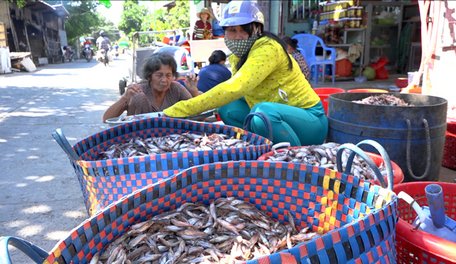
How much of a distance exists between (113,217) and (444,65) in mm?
3876

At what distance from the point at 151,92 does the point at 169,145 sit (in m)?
1.40

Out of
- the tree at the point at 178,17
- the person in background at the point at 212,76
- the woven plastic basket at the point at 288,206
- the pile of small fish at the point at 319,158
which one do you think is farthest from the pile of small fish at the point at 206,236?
the tree at the point at 178,17

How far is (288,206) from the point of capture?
1.67 metres

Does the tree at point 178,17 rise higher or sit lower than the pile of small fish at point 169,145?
higher

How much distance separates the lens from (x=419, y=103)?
3189 mm

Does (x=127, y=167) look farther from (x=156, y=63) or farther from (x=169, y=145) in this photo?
(x=156, y=63)

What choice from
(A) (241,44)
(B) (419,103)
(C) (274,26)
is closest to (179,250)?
(A) (241,44)

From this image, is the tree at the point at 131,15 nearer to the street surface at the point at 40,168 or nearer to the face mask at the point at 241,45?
the street surface at the point at 40,168

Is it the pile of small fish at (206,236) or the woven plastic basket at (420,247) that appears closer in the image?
the woven plastic basket at (420,247)

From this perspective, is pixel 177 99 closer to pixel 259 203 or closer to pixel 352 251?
pixel 259 203

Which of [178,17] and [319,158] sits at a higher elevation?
[178,17]

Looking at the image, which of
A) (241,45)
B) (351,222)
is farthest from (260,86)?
(351,222)

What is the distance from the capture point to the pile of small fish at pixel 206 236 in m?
1.36

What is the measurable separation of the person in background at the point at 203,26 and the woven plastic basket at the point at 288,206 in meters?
8.26
